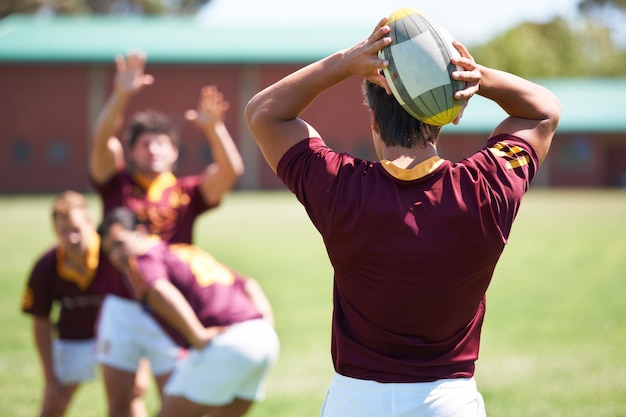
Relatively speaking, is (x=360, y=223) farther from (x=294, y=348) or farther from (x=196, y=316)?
(x=294, y=348)

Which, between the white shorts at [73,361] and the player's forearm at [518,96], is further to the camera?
the white shorts at [73,361]

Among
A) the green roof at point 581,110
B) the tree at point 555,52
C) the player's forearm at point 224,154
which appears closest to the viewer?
the player's forearm at point 224,154

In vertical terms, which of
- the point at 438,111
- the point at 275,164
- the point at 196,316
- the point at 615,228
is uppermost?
the point at 438,111

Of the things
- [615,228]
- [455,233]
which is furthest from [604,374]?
[615,228]

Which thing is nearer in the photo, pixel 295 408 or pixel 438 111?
pixel 438 111

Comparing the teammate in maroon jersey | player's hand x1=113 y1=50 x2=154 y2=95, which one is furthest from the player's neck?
player's hand x1=113 y1=50 x2=154 y2=95

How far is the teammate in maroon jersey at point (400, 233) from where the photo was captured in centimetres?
281

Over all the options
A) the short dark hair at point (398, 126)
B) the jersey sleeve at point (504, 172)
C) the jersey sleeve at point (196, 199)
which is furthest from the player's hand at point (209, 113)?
the jersey sleeve at point (504, 172)

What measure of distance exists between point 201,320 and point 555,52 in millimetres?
70887

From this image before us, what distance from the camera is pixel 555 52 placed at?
7156cm

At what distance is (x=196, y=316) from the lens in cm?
505

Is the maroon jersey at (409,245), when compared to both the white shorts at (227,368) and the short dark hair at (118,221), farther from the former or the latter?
the short dark hair at (118,221)

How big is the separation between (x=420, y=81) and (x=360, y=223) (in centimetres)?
49

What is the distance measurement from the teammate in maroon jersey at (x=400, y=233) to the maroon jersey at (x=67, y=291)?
3748 millimetres
